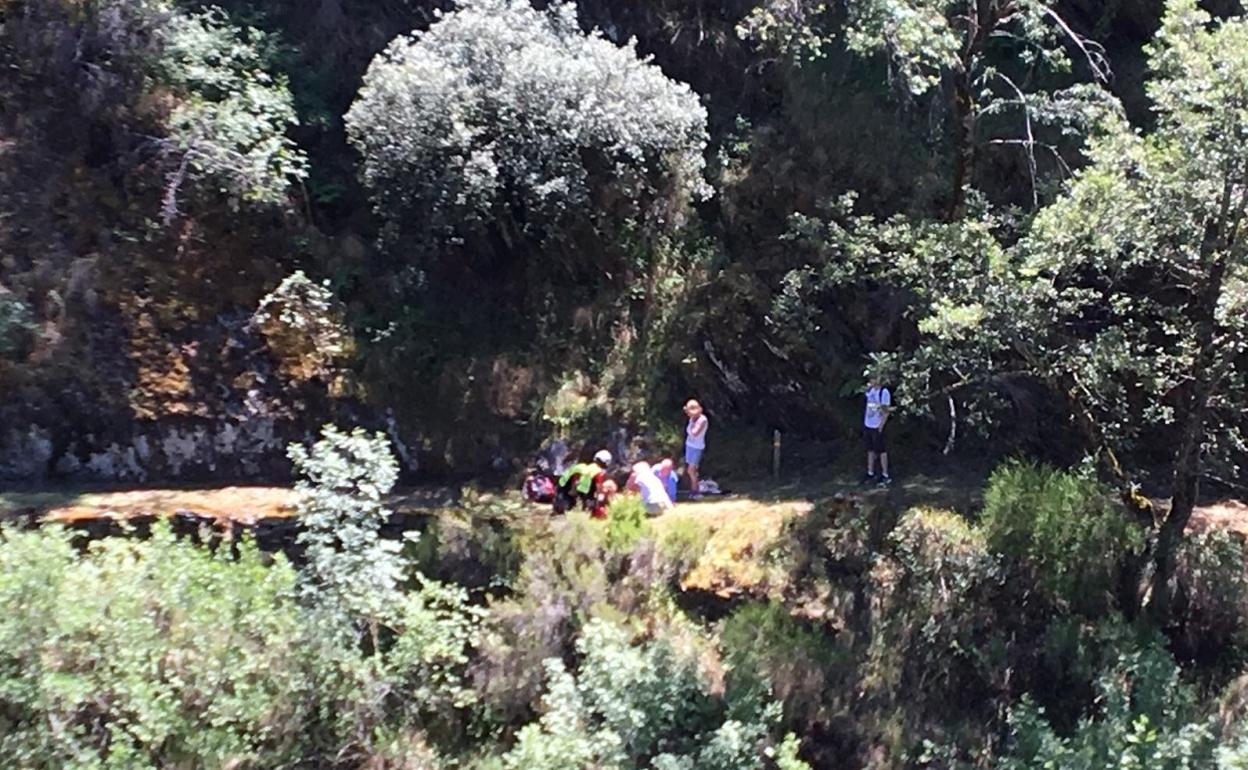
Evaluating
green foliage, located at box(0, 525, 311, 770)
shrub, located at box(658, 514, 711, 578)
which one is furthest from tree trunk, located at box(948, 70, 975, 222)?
green foliage, located at box(0, 525, 311, 770)

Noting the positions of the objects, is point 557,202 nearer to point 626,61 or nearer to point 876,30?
point 626,61

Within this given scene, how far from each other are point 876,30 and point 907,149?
2.13m

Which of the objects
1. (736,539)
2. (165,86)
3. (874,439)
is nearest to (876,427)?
(874,439)

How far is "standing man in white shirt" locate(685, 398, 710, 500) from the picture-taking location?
12.4 meters

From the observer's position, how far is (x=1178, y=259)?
31.4 feet

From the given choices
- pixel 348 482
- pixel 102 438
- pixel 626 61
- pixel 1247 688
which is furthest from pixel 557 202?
pixel 1247 688

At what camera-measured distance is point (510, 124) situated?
42.3 ft

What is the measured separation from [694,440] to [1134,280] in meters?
4.67

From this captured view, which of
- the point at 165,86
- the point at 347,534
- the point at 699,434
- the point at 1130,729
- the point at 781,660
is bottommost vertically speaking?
the point at 1130,729

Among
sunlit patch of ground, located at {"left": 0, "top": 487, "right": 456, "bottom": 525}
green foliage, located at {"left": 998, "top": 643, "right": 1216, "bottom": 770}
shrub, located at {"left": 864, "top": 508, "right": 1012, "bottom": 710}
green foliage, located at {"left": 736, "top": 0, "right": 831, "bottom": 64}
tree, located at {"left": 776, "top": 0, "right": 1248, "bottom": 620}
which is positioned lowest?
green foliage, located at {"left": 998, "top": 643, "right": 1216, "bottom": 770}

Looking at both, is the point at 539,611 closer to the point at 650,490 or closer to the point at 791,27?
the point at 650,490

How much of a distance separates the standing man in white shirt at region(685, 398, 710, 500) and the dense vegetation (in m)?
0.94

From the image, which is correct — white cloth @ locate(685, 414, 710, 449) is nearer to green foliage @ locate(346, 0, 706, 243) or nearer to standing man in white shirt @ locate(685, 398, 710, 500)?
standing man in white shirt @ locate(685, 398, 710, 500)

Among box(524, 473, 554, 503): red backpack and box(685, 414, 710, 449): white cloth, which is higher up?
box(685, 414, 710, 449): white cloth
